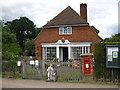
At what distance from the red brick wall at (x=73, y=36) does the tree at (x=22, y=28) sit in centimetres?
3808

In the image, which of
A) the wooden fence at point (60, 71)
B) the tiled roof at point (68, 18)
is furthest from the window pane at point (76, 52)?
the wooden fence at point (60, 71)

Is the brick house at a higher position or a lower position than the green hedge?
higher

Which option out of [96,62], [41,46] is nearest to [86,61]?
[96,62]

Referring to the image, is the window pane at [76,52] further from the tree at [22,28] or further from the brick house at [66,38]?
the tree at [22,28]

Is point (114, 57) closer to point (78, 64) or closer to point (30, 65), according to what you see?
point (78, 64)

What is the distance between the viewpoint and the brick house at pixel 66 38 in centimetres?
2956

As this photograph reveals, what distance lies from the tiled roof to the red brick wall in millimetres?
817

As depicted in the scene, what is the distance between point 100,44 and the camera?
14.6 m

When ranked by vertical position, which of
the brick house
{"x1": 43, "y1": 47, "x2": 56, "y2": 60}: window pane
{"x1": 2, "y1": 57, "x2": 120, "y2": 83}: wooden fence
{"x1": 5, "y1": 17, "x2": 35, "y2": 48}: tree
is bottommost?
{"x1": 2, "y1": 57, "x2": 120, "y2": 83}: wooden fence

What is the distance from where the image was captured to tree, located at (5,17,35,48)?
69938 millimetres

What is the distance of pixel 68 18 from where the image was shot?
30609 millimetres

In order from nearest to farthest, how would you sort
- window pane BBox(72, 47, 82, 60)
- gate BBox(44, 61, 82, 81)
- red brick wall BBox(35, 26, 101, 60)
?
gate BBox(44, 61, 82, 81)
red brick wall BBox(35, 26, 101, 60)
window pane BBox(72, 47, 82, 60)

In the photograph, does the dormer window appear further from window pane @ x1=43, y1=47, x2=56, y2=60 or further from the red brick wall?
window pane @ x1=43, y1=47, x2=56, y2=60

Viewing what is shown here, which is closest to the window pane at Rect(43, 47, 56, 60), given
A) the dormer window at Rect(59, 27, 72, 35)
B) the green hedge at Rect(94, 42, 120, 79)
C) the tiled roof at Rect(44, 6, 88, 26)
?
the dormer window at Rect(59, 27, 72, 35)
